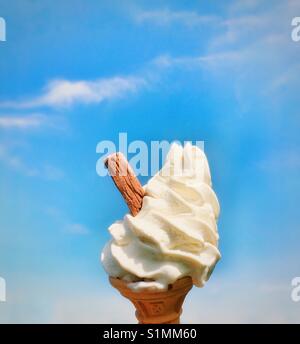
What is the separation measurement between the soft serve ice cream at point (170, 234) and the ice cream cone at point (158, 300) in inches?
2.6

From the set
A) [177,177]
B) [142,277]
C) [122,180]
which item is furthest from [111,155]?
[142,277]

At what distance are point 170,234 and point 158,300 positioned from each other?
554 mm

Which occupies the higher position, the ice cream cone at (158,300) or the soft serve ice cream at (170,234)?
the soft serve ice cream at (170,234)

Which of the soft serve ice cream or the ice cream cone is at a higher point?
the soft serve ice cream

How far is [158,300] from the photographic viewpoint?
3.27 meters

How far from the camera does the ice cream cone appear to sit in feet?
10.6

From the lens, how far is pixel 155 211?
11.4ft

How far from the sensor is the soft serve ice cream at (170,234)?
3.27m

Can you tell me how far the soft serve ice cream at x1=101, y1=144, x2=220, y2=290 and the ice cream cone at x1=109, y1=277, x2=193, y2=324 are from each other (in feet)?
0.21

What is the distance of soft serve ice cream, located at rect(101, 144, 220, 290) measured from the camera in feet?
10.7

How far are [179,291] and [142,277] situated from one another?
0.36m

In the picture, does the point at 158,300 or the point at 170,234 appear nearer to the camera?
the point at 158,300

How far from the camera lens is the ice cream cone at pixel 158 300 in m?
3.24
